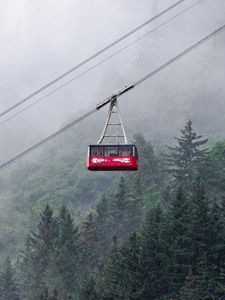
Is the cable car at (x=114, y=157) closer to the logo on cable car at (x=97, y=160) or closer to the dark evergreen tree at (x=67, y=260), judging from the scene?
the logo on cable car at (x=97, y=160)

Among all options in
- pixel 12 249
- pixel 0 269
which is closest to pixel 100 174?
pixel 12 249

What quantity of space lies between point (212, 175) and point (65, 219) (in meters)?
21.4

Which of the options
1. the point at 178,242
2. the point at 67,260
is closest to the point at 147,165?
the point at 67,260

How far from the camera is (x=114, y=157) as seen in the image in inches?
1887

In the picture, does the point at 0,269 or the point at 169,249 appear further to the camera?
the point at 0,269

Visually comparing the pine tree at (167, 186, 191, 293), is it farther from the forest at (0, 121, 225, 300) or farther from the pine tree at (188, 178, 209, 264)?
the pine tree at (188, 178, 209, 264)

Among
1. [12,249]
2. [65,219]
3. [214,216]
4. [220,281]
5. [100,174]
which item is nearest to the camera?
[220,281]

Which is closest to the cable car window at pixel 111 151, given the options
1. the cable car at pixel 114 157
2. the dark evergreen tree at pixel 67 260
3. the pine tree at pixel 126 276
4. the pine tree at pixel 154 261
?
the cable car at pixel 114 157

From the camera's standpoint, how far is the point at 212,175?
112 metres

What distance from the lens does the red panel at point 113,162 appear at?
47625 millimetres

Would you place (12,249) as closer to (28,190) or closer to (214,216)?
(28,190)

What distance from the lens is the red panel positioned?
47.6 metres

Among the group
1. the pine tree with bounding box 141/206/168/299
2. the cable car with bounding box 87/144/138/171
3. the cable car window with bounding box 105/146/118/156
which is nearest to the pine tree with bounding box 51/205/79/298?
the pine tree with bounding box 141/206/168/299

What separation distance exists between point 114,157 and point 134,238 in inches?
1256
